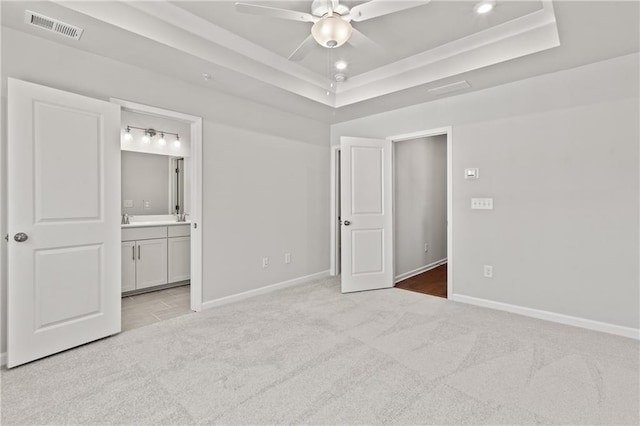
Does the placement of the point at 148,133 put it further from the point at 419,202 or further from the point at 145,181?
the point at 419,202

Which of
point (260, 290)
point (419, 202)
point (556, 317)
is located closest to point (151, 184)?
Result: point (260, 290)

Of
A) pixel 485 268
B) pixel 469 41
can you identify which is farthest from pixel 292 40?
pixel 485 268

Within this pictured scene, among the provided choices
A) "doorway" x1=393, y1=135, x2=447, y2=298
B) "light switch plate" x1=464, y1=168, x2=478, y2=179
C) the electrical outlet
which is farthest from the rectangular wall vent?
the electrical outlet

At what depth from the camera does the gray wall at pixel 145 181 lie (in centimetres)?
443

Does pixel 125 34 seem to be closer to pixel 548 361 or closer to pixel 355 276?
pixel 355 276

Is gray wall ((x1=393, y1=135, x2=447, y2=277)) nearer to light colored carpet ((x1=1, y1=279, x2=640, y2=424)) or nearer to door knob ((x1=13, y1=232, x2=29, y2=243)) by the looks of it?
light colored carpet ((x1=1, y1=279, x2=640, y2=424))

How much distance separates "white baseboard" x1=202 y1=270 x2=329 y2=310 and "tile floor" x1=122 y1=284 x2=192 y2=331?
0.25 m

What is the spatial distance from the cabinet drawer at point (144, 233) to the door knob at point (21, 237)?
5.27 feet

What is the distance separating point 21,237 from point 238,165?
2029 millimetres

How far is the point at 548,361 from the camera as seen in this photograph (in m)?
2.26

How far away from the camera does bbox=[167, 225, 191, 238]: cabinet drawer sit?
429cm

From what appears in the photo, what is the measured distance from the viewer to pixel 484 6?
244 centimetres

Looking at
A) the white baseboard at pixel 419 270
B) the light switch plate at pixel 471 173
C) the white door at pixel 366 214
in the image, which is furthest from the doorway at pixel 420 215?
the light switch plate at pixel 471 173

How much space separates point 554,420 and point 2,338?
3581 millimetres
